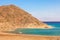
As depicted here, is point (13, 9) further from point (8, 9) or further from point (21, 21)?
point (21, 21)

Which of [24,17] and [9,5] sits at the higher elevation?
[9,5]

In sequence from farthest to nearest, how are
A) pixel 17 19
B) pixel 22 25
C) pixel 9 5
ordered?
pixel 9 5, pixel 17 19, pixel 22 25

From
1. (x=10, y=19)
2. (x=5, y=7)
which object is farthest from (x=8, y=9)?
(x=10, y=19)

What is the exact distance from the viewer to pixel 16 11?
12306cm

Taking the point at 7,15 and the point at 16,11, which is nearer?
the point at 7,15

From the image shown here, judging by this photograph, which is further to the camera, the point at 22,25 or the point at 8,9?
the point at 8,9

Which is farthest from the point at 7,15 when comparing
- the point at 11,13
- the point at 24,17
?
the point at 24,17

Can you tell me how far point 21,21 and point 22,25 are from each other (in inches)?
276

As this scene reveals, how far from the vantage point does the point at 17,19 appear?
4624 inches

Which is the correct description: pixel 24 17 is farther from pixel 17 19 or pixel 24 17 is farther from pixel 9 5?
pixel 9 5

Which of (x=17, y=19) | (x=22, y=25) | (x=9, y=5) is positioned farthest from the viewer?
(x=9, y=5)

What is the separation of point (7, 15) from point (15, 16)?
5.34 meters

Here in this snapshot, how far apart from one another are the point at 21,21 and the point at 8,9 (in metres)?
11.5

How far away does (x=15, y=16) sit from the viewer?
118062mm
